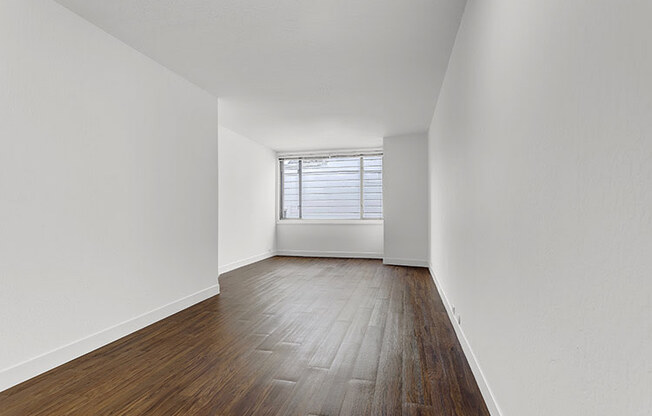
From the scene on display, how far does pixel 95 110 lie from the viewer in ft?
8.87

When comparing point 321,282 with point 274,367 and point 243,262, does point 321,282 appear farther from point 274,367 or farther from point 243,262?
point 274,367

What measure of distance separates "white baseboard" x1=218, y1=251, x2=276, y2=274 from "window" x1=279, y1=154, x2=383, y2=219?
1.04 meters

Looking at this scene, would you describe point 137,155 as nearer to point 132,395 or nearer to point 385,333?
point 132,395

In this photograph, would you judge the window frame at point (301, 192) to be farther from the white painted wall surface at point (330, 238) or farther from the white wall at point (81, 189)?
the white wall at point (81, 189)

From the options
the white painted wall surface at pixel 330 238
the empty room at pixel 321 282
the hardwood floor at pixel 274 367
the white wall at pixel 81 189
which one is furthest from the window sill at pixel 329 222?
the white wall at pixel 81 189

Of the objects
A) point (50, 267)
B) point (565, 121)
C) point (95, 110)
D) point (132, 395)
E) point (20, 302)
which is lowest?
point (132, 395)

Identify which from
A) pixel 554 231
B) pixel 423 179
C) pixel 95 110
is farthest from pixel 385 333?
pixel 423 179

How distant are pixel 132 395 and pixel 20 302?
0.92m

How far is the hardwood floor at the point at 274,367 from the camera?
186 centimetres

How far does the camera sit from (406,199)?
22.1 feet

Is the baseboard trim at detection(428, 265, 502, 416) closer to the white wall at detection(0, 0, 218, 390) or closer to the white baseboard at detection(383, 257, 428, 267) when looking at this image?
the white wall at detection(0, 0, 218, 390)

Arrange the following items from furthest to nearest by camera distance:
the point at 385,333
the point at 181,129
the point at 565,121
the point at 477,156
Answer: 1. the point at 181,129
2. the point at 385,333
3. the point at 477,156
4. the point at 565,121

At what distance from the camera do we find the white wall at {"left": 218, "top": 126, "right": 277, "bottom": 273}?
598 cm

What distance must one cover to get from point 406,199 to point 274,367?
4943 millimetres
